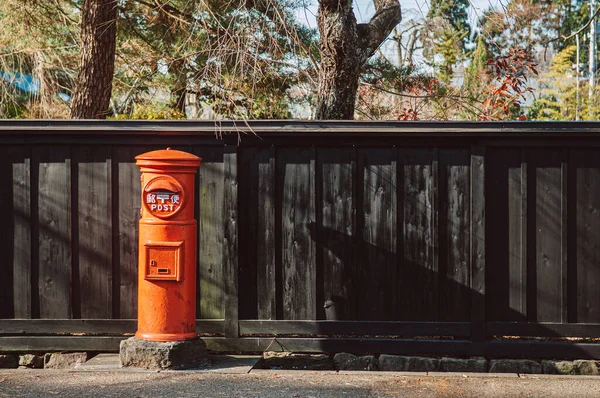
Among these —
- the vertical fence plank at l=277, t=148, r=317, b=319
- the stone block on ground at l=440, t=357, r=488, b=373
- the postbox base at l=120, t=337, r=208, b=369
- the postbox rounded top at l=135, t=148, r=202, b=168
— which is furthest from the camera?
the vertical fence plank at l=277, t=148, r=317, b=319

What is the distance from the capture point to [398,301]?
7.13 m

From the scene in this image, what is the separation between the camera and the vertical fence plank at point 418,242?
23.3 ft

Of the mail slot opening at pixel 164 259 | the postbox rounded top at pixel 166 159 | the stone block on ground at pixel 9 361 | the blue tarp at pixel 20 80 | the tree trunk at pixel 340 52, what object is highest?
the blue tarp at pixel 20 80

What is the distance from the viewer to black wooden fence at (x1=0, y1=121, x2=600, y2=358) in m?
7.00

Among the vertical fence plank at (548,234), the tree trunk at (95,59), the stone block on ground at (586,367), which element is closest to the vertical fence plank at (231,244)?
the vertical fence plank at (548,234)

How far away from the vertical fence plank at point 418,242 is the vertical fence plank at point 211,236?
1729mm

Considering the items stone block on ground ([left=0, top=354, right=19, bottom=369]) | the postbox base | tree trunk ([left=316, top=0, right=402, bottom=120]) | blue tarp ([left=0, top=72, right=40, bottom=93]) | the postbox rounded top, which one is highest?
blue tarp ([left=0, top=72, right=40, bottom=93])

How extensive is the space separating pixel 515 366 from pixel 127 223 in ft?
12.8

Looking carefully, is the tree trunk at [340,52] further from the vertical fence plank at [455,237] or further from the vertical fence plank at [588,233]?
the vertical fence plank at [588,233]

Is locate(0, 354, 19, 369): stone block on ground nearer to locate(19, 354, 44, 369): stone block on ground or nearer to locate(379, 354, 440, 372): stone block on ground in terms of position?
locate(19, 354, 44, 369): stone block on ground

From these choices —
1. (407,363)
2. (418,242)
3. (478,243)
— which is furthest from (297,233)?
(478,243)

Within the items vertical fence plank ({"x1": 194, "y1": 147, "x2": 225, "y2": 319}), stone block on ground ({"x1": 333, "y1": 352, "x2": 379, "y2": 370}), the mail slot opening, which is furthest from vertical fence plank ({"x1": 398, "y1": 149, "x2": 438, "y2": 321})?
the mail slot opening

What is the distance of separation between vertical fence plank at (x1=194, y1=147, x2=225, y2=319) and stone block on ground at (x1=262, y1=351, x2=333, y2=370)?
2.01ft

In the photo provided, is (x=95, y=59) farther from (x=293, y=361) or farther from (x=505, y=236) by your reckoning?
(x=505, y=236)
